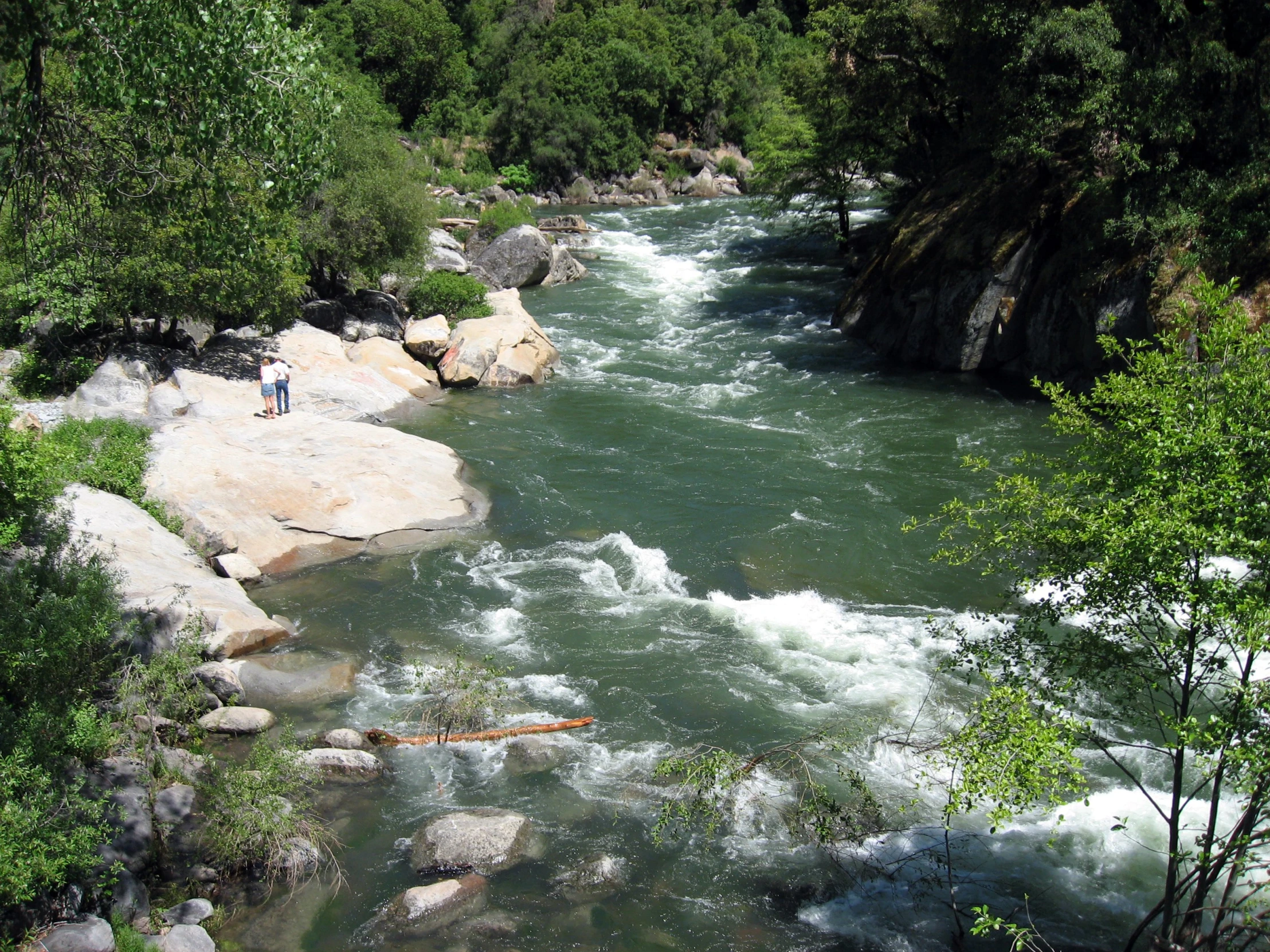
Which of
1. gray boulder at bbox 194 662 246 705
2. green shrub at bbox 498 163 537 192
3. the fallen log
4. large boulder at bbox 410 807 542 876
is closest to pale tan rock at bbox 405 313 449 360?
gray boulder at bbox 194 662 246 705

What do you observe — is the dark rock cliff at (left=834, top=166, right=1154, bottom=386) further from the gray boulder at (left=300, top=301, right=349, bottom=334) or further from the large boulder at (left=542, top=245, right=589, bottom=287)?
the gray boulder at (left=300, top=301, right=349, bottom=334)

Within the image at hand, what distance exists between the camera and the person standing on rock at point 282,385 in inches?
830

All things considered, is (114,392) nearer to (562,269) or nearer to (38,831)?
(38,831)

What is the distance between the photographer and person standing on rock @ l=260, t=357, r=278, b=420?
20906mm

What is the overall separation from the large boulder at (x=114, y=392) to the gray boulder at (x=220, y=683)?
1009 cm

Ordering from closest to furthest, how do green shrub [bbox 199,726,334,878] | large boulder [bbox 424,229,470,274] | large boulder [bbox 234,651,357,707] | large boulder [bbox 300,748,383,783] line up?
green shrub [bbox 199,726,334,878] → large boulder [bbox 300,748,383,783] → large boulder [bbox 234,651,357,707] → large boulder [bbox 424,229,470,274]

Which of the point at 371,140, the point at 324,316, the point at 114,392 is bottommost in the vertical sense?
the point at 114,392

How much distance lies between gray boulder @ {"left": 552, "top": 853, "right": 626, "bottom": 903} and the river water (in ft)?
0.45

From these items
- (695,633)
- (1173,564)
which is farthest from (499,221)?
(1173,564)

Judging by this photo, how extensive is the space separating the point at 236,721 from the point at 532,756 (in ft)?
12.4

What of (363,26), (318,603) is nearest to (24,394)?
(318,603)

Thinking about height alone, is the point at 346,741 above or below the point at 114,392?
below

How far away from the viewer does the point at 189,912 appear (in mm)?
9023

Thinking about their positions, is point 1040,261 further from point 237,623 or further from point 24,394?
point 24,394
